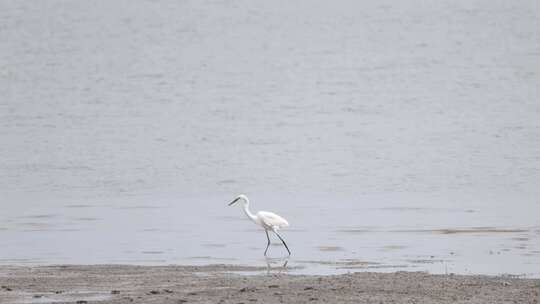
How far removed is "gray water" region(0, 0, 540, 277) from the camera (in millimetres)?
19312

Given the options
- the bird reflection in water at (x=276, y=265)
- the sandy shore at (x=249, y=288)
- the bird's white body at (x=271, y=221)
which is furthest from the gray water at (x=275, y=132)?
the sandy shore at (x=249, y=288)

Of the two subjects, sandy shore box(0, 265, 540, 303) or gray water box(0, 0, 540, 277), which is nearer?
sandy shore box(0, 265, 540, 303)

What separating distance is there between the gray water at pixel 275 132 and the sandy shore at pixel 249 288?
6.76 ft

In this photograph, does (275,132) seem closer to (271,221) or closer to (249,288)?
(271,221)

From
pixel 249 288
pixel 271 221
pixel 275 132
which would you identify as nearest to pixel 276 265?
pixel 271 221

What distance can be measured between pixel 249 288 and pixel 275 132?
29116 millimetres

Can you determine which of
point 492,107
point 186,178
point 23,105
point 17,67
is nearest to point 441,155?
point 186,178

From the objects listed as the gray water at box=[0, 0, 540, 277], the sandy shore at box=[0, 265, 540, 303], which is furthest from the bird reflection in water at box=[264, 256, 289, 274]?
the sandy shore at box=[0, 265, 540, 303]

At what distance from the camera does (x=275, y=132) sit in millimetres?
41406

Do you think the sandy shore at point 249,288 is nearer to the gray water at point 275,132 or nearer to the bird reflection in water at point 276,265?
the bird reflection in water at point 276,265

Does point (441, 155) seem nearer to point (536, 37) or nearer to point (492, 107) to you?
point (492, 107)

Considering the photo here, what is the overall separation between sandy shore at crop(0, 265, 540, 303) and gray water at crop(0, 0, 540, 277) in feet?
6.76

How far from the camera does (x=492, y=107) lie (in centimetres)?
4541

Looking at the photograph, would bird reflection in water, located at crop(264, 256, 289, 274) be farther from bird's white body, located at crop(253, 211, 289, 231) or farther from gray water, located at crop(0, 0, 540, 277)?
bird's white body, located at crop(253, 211, 289, 231)
